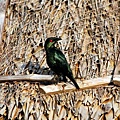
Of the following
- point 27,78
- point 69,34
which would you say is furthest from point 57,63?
point 69,34

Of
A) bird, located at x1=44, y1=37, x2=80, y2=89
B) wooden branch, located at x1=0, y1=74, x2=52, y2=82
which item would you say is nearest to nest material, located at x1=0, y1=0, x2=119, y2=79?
wooden branch, located at x1=0, y1=74, x2=52, y2=82

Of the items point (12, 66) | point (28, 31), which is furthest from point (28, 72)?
point (28, 31)

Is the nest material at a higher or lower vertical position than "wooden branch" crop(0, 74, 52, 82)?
higher

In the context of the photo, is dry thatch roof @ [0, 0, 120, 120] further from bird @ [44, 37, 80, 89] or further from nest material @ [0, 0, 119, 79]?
bird @ [44, 37, 80, 89]

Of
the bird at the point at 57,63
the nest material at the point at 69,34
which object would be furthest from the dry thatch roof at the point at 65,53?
the bird at the point at 57,63

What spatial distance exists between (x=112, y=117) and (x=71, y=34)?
1.06 m

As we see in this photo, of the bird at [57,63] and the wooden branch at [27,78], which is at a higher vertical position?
the bird at [57,63]

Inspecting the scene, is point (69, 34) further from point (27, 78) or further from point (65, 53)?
point (27, 78)

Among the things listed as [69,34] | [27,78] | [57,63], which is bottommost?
[27,78]

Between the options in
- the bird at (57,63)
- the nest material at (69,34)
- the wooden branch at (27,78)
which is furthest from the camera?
the nest material at (69,34)

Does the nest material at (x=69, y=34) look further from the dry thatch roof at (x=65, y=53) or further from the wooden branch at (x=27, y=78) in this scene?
the wooden branch at (x=27, y=78)

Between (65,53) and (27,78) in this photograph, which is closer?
(27,78)

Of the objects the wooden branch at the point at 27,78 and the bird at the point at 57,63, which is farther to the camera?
the wooden branch at the point at 27,78

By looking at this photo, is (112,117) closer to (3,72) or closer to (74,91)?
(74,91)
